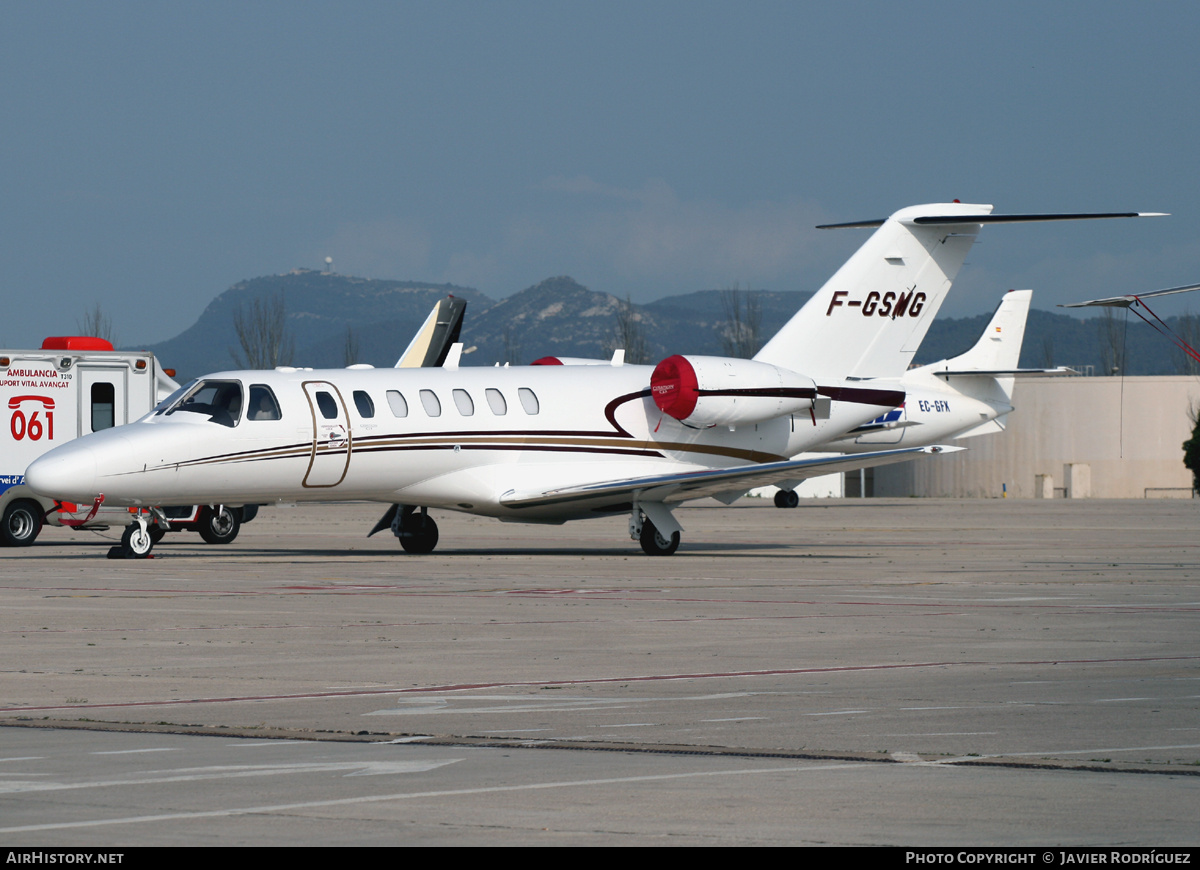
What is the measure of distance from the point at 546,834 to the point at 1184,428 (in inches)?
3162

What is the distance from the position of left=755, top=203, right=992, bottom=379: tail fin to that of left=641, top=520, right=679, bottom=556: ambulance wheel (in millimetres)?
4680

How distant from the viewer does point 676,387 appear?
2914cm

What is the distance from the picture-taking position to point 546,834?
6.63 meters

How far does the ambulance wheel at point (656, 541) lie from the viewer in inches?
1140

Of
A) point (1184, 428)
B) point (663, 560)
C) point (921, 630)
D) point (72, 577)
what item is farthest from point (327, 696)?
point (1184, 428)

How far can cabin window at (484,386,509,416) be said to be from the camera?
94.3 ft

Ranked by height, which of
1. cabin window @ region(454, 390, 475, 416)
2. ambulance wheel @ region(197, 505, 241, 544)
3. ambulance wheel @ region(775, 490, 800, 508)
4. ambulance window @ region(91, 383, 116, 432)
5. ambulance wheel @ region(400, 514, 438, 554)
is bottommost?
ambulance wheel @ region(775, 490, 800, 508)

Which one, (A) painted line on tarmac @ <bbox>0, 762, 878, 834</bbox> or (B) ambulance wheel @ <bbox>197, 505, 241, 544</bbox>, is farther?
(B) ambulance wheel @ <bbox>197, 505, 241, 544</bbox>

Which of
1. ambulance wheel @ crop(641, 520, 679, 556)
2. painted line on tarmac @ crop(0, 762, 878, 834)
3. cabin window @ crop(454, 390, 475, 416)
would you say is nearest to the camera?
painted line on tarmac @ crop(0, 762, 878, 834)

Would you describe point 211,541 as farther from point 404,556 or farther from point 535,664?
point 535,664

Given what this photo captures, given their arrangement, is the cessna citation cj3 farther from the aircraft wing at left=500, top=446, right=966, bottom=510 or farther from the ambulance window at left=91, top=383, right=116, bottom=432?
the ambulance window at left=91, top=383, right=116, bottom=432

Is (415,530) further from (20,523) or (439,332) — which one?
(439,332)

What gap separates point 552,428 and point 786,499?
33.6 meters

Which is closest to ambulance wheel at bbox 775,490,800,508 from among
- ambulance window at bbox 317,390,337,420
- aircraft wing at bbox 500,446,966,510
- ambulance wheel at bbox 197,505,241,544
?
ambulance wheel at bbox 197,505,241,544
